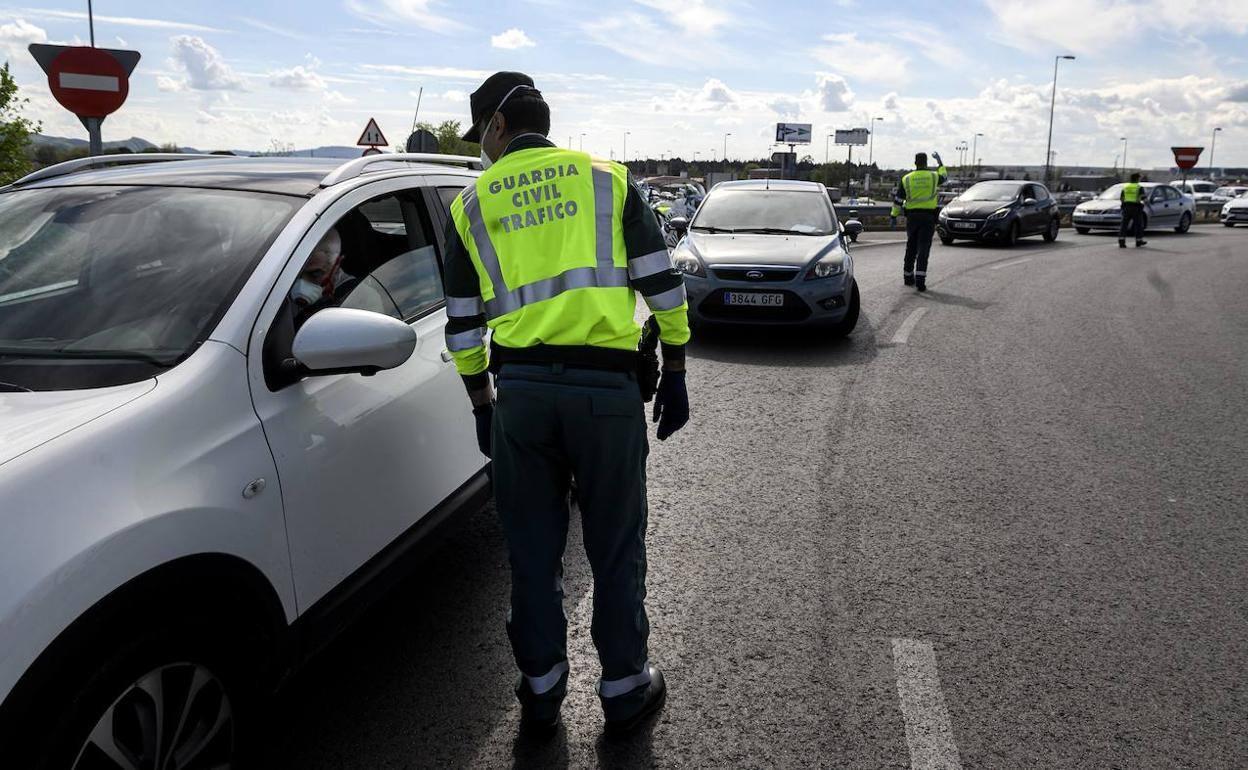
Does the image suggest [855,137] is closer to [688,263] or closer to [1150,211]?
[1150,211]

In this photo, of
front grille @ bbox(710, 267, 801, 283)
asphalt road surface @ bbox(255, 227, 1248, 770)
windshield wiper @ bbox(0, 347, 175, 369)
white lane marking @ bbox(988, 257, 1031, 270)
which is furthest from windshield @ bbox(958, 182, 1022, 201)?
windshield wiper @ bbox(0, 347, 175, 369)

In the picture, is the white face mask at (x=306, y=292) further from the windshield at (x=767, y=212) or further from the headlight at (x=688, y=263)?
the windshield at (x=767, y=212)

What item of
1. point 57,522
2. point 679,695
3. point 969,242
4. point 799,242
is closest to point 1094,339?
A: point 799,242

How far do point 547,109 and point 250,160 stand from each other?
155cm

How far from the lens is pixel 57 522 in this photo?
187 cm

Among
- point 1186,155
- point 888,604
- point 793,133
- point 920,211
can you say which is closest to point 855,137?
point 793,133

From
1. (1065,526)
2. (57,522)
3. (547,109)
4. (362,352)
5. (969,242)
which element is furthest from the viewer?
(969,242)

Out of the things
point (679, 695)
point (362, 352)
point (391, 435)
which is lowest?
point (679, 695)

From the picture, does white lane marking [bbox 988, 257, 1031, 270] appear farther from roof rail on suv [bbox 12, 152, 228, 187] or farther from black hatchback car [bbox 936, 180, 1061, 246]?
roof rail on suv [bbox 12, 152, 228, 187]

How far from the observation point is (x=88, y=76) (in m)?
7.24

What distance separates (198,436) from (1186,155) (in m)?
43.6

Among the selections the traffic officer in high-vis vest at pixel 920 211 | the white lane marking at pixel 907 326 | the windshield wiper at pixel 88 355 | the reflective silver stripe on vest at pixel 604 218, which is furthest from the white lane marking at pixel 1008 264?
the windshield wiper at pixel 88 355

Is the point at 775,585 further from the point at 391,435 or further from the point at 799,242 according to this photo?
the point at 799,242

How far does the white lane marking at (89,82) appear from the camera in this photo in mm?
7164
